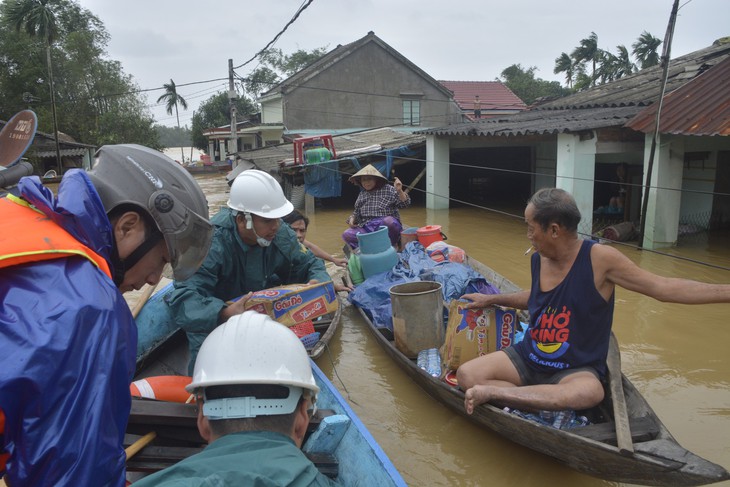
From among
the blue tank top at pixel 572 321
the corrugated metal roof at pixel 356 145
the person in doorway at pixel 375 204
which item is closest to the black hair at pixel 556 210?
the blue tank top at pixel 572 321

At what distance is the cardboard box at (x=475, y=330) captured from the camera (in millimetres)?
3959

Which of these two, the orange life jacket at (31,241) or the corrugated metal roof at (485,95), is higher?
the corrugated metal roof at (485,95)

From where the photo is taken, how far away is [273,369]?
1.48 metres

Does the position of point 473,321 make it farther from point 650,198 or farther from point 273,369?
point 650,198

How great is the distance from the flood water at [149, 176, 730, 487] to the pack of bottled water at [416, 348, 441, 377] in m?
0.38

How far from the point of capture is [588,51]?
1585 inches

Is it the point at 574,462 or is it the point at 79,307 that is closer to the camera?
the point at 79,307

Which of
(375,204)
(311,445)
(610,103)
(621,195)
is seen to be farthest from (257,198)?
(610,103)

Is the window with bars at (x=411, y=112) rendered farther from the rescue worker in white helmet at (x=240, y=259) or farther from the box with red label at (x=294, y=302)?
the box with red label at (x=294, y=302)

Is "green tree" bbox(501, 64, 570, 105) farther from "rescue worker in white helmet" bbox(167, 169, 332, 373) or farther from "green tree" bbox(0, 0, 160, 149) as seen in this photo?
"rescue worker in white helmet" bbox(167, 169, 332, 373)

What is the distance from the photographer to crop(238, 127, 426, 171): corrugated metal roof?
16.6 m

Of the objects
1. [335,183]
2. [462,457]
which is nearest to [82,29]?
[335,183]

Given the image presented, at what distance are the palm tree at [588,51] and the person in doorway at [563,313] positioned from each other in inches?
1642

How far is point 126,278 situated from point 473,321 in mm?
2898
